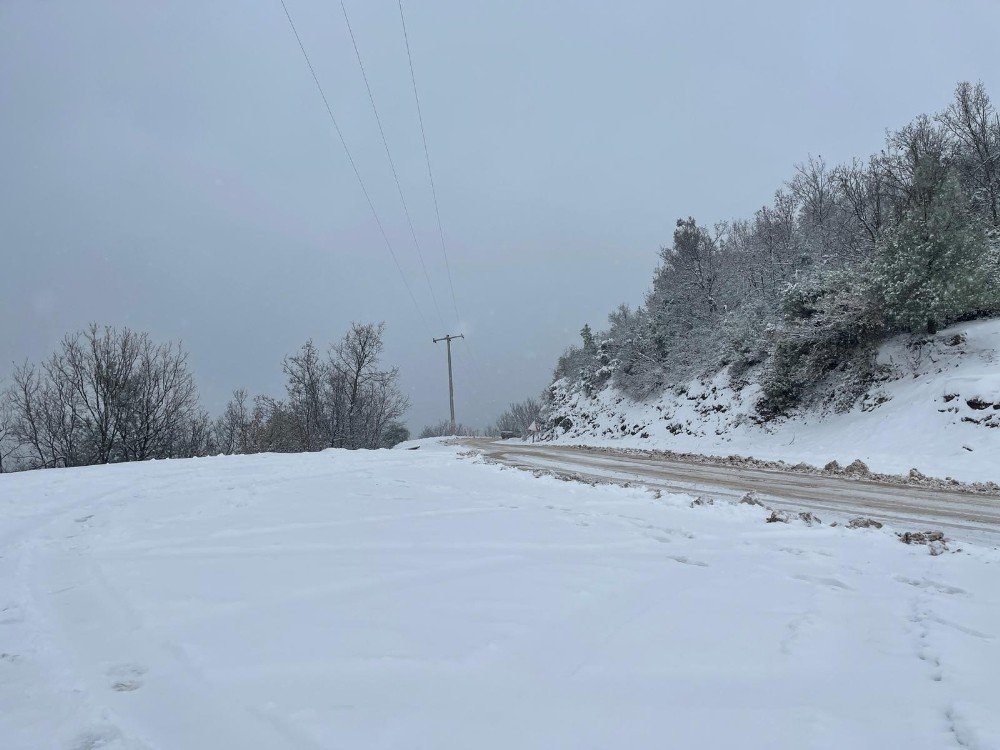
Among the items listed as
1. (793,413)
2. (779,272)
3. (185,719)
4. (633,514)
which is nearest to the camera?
(185,719)

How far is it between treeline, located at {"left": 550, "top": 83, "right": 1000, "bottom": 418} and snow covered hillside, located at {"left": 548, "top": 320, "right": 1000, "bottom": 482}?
78cm

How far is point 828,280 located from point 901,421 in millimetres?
6525

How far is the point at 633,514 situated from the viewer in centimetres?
553

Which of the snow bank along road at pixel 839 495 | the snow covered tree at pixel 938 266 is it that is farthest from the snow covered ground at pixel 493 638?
the snow covered tree at pixel 938 266

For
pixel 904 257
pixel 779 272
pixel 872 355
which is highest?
pixel 779 272

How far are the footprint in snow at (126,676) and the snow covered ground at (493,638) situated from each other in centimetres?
1

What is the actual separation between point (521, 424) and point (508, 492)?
87065 millimetres

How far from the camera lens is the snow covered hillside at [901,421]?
10961 millimetres

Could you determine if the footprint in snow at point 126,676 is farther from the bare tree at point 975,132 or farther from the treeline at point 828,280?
the bare tree at point 975,132

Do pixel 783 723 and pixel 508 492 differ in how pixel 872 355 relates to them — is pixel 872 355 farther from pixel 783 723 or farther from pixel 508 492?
pixel 783 723

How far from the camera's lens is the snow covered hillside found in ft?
36.0

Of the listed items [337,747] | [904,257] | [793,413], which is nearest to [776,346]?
[793,413]

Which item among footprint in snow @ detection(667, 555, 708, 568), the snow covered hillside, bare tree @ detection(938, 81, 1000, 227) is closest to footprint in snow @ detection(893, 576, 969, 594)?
footprint in snow @ detection(667, 555, 708, 568)

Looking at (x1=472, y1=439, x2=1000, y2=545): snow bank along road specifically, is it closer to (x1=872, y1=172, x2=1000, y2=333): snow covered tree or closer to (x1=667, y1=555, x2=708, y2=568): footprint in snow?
(x1=667, y1=555, x2=708, y2=568): footprint in snow
